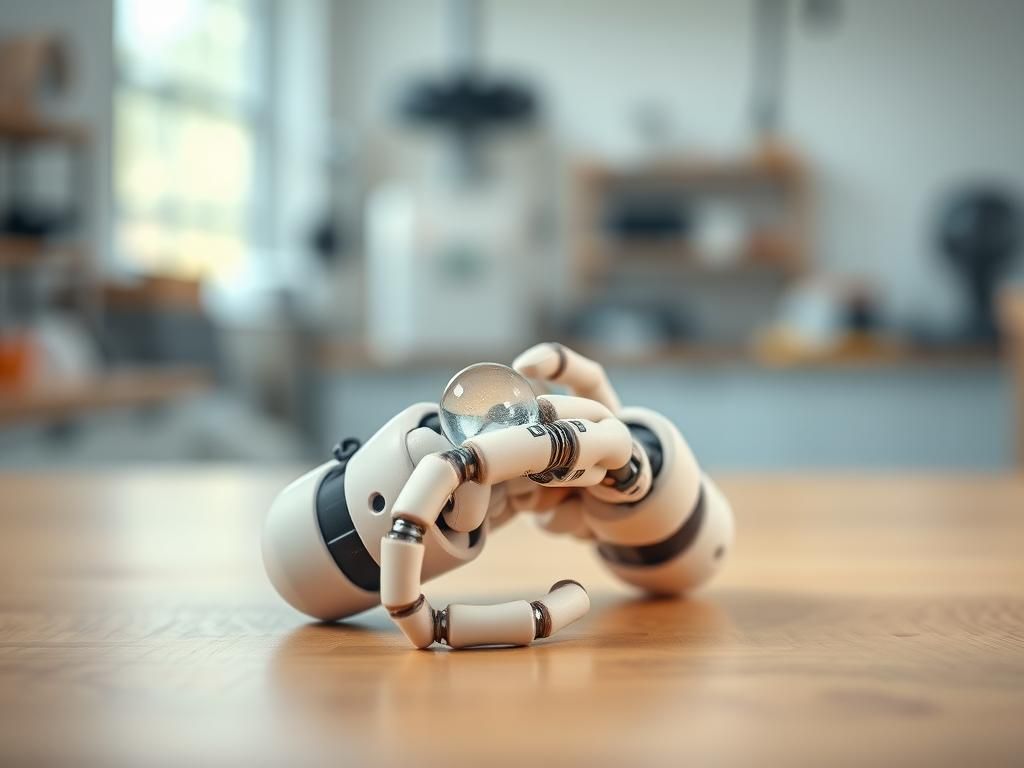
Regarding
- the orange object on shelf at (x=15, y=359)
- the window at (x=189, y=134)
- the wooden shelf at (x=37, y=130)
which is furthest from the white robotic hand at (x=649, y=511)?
the window at (x=189, y=134)

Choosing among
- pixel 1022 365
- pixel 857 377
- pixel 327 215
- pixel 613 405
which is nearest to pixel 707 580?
pixel 613 405

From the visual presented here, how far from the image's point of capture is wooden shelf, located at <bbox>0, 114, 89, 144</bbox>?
2.59 m

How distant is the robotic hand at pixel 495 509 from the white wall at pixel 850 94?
4860 millimetres

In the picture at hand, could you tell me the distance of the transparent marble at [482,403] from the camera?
31cm

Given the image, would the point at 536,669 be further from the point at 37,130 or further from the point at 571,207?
the point at 571,207

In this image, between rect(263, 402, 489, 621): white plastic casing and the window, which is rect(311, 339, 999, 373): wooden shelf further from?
rect(263, 402, 489, 621): white plastic casing

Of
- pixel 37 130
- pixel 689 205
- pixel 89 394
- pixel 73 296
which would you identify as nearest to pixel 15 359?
pixel 89 394

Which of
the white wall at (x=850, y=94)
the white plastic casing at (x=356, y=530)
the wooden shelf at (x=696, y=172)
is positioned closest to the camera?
the white plastic casing at (x=356, y=530)

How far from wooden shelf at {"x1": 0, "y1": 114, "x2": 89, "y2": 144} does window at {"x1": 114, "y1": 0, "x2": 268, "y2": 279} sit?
91cm

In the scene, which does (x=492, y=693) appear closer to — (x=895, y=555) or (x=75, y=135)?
(x=895, y=555)

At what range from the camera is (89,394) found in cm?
236

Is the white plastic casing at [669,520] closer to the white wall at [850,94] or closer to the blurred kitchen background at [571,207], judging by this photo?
the blurred kitchen background at [571,207]

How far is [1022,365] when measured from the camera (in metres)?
2.22

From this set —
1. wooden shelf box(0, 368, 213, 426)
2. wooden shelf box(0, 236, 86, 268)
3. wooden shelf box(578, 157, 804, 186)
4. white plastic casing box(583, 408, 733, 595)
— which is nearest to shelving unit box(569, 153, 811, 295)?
wooden shelf box(578, 157, 804, 186)
